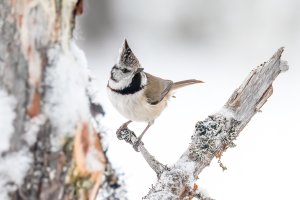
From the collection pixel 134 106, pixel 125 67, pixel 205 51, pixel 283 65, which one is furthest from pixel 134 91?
pixel 205 51

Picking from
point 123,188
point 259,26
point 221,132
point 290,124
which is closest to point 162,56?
point 259,26

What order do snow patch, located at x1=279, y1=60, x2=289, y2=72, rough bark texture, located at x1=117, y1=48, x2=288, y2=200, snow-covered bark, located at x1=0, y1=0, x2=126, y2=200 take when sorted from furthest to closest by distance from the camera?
1. snow patch, located at x1=279, y1=60, x2=289, y2=72
2. rough bark texture, located at x1=117, y1=48, x2=288, y2=200
3. snow-covered bark, located at x1=0, y1=0, x2=126, y2=200

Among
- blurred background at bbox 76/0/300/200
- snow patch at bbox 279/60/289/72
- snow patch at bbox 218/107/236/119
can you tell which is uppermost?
snow patch at bbox 279/60/289/72

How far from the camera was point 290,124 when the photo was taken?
775 cm

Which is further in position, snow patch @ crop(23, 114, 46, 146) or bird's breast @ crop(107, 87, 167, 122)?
bird's breast @ crop(107, 87, 167, 122)

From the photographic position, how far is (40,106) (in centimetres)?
140

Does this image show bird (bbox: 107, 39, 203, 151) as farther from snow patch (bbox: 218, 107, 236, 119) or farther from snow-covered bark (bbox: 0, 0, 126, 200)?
snow-covered bark (bbox: 0, 0, 126, 200)

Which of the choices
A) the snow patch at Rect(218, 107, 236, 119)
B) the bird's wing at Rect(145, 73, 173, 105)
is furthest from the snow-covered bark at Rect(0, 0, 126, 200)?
the bird's wing at Rect(145, 73, 173, 105)

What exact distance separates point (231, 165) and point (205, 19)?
4.15 m

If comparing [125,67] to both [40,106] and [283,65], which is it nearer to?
[283,65]

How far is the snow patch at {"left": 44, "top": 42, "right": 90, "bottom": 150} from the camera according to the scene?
141 cm

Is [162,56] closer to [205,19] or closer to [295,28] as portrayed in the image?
[205,19]

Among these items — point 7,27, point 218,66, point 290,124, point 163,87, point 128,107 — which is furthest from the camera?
point 218,66

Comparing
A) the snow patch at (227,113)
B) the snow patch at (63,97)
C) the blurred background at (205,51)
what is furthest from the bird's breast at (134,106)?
the snow patch at (63,97)
